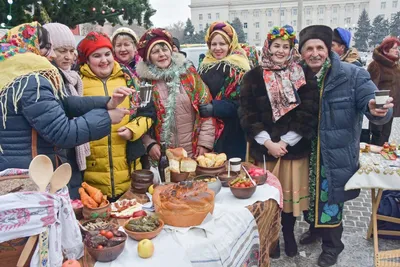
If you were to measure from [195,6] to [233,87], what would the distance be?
278ft

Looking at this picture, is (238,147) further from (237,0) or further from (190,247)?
(237,0)

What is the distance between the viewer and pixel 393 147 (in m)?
3.37

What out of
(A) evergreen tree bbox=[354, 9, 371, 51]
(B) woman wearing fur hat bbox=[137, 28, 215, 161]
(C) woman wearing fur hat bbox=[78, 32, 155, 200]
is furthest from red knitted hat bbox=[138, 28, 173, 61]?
(A) evergreen tree bbox=[354, 9, 371, 51]

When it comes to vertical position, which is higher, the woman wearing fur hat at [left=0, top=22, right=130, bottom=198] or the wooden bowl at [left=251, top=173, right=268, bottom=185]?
the woman wearing fur hat at [left=0, top=22, right=130, bottom=198]

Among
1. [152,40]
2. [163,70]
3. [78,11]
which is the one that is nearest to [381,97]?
[163,70]

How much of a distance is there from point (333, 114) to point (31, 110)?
91.2 inches

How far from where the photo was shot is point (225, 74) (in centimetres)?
363

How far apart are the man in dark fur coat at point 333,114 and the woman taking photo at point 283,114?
0.08 m

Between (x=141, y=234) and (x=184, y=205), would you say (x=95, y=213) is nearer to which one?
(x=141, y=234)

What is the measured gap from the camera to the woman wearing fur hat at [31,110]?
5.85ft

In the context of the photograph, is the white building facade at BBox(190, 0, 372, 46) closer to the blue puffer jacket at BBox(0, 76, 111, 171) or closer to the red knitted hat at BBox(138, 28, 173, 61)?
the red knitted hat at BBox(138, 28, 173, 61)

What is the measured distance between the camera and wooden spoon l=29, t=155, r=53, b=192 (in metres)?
1.43

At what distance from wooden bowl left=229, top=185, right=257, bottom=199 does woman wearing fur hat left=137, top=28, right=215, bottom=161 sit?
101cm

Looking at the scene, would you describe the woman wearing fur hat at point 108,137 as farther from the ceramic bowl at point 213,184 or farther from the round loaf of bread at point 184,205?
the round loaf of bread at point 184,205
